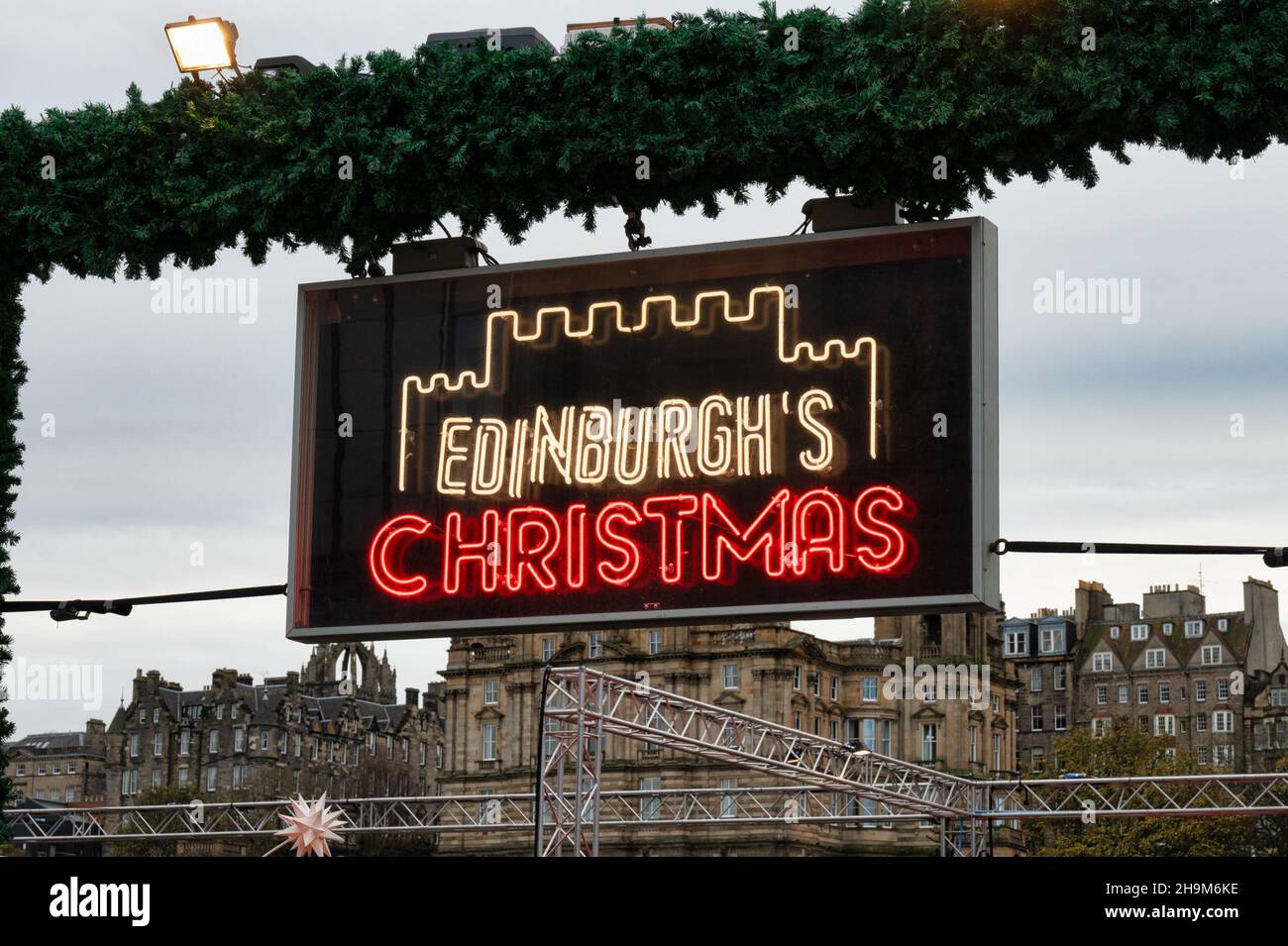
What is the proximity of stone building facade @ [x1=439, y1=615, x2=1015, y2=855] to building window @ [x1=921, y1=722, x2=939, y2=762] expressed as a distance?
0.14 ft

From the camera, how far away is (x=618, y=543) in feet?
35.4

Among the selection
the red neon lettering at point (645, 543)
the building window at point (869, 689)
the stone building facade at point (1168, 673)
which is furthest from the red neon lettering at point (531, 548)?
the stone building facade at point (1168, 673)

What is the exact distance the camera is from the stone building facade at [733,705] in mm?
83562

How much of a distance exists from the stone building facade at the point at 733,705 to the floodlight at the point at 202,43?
232 ft

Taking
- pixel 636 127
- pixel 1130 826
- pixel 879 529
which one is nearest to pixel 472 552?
pixel 879 529

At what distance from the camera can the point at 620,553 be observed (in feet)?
35.3

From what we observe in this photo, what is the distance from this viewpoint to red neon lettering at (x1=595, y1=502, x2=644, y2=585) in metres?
10.7

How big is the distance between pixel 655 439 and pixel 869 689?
77.1 m

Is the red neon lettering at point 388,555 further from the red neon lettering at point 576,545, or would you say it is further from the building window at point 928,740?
the building window at point 928,740

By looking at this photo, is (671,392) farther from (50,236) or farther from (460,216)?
(50,236)
